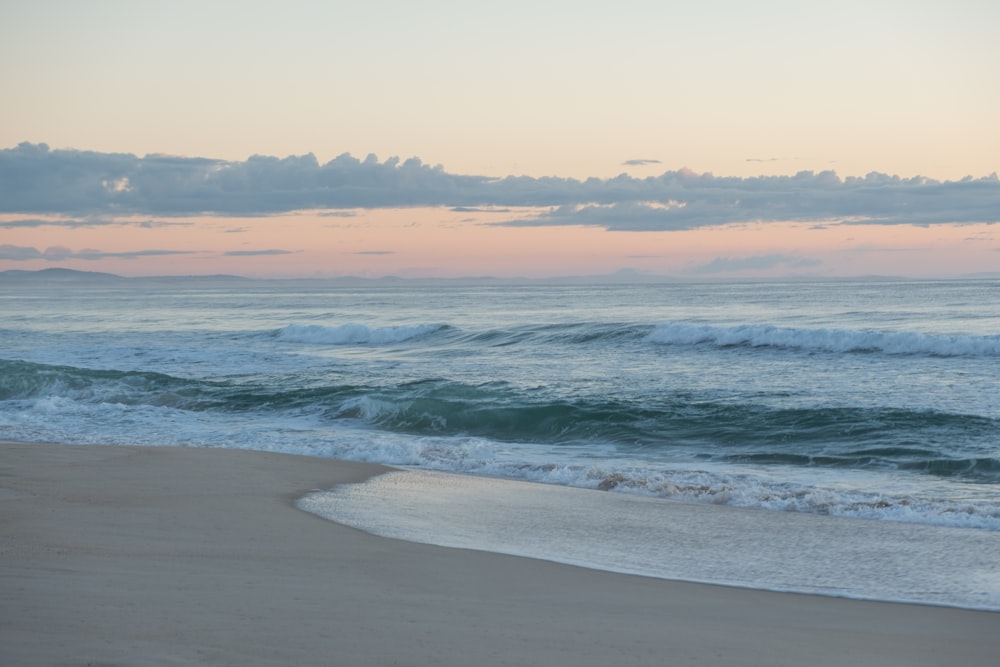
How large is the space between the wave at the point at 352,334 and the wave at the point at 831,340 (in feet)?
35.9

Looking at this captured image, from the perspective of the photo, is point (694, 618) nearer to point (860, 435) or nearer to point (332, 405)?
point (860, 435)

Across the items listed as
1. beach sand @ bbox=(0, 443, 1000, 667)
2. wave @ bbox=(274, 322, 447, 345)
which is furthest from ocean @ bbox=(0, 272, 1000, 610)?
wave @ bbox=(274, 322, 447, 345)

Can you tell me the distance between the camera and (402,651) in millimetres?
4715

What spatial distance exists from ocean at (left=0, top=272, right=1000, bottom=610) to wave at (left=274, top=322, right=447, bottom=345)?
10.9 feet

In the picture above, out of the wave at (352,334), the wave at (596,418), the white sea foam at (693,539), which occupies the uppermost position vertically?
the white sea foam at (693,539)

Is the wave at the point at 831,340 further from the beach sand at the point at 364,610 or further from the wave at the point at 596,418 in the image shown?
the beach sand at the point at 364,610

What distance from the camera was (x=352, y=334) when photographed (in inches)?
1544

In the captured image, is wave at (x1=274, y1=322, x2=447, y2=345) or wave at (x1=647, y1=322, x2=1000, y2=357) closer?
wave at (x1=647, y1=322, x2=1000, y2=357)

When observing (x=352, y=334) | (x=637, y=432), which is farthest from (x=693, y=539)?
(x=352, y=334)

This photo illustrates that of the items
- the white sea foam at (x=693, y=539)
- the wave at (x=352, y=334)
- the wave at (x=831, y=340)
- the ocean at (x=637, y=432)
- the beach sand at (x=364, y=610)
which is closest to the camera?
the beach sand at (x=364, y=610)

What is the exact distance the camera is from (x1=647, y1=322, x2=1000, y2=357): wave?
2430cm

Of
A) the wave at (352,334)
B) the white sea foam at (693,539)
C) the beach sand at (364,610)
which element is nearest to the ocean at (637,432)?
the white sea foam at (693,539)

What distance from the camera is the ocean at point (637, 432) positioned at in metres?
7.79

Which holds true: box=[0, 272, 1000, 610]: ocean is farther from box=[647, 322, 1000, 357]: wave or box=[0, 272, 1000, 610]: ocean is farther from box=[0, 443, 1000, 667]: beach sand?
box=[0, 443, 1000, 667]: beach sand
